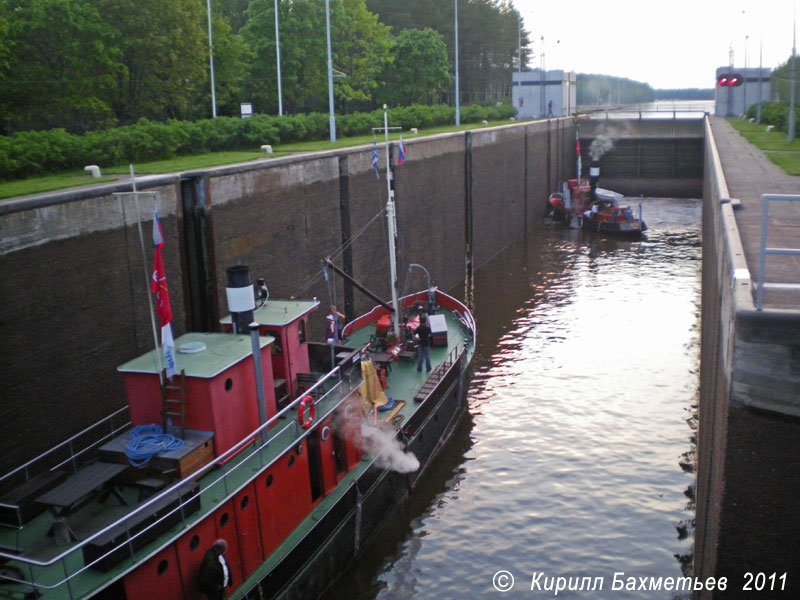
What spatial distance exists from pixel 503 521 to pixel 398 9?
7214 centimetres

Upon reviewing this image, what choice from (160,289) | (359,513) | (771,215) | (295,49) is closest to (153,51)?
(295,49)

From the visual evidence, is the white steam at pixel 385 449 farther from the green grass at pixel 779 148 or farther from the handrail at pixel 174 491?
the green grass at pixel 779 148

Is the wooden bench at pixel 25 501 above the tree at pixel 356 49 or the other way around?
the other way around

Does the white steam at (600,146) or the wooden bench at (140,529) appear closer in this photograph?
the wooden bench at (140,529)

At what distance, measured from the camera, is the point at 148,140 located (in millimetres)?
22953

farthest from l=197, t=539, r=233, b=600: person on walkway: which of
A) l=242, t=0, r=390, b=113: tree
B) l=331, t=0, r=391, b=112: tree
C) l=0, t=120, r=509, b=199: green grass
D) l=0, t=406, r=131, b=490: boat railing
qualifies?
l=331, t=0, r=391, b=112: tree

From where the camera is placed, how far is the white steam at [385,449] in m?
15.0

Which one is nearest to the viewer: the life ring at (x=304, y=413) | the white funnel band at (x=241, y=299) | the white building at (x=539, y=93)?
the life ring at (x=304, y=413)

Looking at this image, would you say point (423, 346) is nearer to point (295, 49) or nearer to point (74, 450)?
point (74, 450)

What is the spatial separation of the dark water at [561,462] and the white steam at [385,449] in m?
1.11

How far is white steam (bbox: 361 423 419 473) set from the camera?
1495 centimetres

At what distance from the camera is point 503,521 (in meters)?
15.3

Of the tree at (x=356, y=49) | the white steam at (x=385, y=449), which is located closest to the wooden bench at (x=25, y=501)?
the white steam at (x=385, y=449)

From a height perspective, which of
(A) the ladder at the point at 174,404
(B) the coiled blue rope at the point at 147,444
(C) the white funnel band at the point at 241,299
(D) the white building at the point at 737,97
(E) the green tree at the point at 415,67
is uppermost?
(E) the green tree at the point at 415,67
